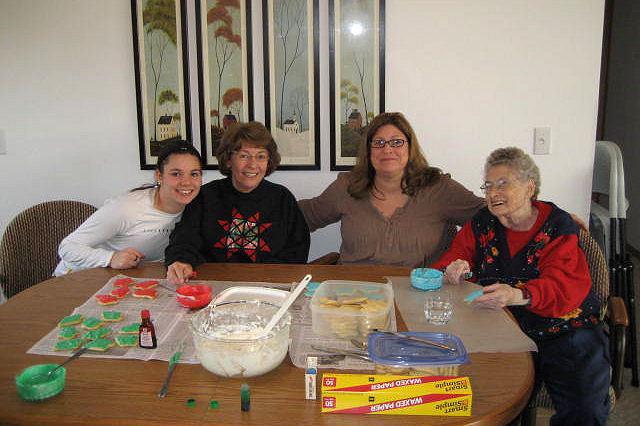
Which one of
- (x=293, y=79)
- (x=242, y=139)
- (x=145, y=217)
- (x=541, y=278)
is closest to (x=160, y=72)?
(x=293, y=79)

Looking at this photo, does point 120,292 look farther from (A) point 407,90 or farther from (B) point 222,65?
(A) point 407,90

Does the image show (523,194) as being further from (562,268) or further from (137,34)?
(137,34)

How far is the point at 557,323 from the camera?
1.55m

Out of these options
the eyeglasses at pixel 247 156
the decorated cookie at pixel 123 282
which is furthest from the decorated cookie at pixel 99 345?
the eyeglasses at pixel 247 156

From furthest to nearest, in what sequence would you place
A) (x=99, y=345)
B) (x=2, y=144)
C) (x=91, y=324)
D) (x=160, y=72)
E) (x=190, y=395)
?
(x=2, y=144), (x=160, y=72), (x=91, y=324), (x=99, y=345), (x=190, y=395)

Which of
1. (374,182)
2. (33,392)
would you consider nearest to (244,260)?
(374,182)

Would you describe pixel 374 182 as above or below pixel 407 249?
above

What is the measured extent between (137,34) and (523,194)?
80.9 inches

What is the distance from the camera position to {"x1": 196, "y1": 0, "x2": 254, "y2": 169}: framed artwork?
255cm

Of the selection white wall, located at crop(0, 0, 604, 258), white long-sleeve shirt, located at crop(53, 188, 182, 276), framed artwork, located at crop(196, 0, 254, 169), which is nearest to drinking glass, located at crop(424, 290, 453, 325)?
white long-sleeve shirt, located at crop(53, 188, 182, 276)

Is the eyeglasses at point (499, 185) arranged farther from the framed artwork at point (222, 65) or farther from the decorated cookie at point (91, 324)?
the framed artwork at point (222, 65)

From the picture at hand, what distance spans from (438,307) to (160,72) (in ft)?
6.50

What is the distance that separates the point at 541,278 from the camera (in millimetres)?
1504

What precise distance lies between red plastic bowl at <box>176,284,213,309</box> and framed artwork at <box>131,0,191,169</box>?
146 cm
